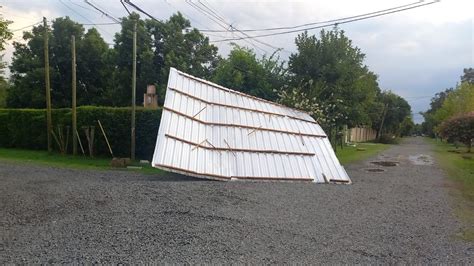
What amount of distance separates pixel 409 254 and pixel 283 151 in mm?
7854

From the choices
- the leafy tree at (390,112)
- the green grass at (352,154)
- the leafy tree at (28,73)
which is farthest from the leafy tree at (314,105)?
the leafy tree at (390,112)

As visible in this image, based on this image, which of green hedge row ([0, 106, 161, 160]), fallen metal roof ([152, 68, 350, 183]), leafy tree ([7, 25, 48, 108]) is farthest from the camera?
leafy tree ([7, 25, 48, 108])

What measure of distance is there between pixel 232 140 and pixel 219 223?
6.24 m

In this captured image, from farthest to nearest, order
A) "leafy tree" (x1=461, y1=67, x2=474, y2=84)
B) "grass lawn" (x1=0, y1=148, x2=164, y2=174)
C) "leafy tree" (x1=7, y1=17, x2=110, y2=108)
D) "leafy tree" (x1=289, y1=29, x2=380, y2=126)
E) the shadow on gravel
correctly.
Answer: "leafy tree" (x1=461, y1=67, x2=474, y2=84)
"leafy tree" (x1=7, y1=17, x2=110, y2=108)
"leafy tree" (x1=289, y1=29, x2=380, y2=126)
"grass lawn" (x1=0, y1=148, x2=164, y2=174)
the shadow on gravel

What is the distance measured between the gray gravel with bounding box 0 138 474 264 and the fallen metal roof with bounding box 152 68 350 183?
0.81 metres

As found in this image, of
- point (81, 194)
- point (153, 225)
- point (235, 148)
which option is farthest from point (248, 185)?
point (153, 225)

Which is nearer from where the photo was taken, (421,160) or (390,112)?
(421,160)

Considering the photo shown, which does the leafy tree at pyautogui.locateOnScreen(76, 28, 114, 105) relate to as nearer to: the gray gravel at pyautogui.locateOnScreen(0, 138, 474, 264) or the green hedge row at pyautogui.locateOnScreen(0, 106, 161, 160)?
the green hedge row at pyautogui.locateOnScreen(0, 106, 161, 160)

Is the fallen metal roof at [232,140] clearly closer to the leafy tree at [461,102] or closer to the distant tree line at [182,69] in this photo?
the distant tree line at [182,69]

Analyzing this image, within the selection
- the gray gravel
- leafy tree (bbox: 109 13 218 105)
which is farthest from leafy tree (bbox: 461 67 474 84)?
the gray gravel

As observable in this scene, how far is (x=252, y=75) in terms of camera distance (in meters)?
21.8

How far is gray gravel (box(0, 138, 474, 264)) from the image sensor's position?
4.91 meters

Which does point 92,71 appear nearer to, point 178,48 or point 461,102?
point 178,48

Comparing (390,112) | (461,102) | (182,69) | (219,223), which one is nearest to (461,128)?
(461,102)
